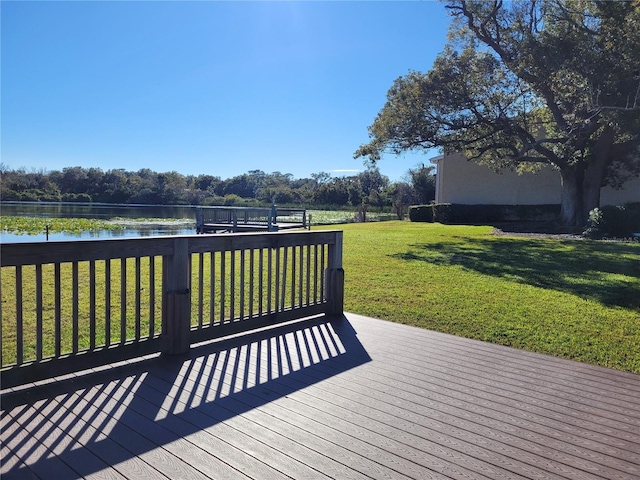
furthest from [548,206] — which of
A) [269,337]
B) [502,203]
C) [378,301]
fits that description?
[269,337]

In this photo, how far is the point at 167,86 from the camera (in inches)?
623

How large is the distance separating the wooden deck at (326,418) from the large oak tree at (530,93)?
11350mm

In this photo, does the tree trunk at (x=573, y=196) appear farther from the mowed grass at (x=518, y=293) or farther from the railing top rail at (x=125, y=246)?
the railing top rail at (x=125, y=246)

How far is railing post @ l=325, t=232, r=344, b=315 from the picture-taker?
4.86 m

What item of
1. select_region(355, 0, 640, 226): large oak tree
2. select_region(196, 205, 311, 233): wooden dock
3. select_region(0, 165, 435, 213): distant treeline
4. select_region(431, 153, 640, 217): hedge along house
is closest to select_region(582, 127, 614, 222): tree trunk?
select_region(355, 0, 640, 226): large oak tree

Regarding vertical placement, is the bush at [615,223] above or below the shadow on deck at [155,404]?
above

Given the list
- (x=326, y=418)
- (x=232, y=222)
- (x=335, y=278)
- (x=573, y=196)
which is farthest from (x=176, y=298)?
(x=232, y=222)

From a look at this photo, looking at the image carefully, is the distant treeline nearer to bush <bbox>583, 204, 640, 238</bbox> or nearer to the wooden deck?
bush <bbox>583, 204, 640, 238</bbox>

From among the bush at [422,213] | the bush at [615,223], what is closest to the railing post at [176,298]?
the bush at [615,223]

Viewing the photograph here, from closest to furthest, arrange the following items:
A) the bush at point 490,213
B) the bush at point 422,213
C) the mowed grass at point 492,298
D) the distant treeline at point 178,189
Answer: the mowed grass at point 492,298
the bush at point 490,213
the bush at point 422,213
the distant treeline at point 178,189

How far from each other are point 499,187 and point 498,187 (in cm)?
5

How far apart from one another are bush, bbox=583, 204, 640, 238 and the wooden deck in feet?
36.6

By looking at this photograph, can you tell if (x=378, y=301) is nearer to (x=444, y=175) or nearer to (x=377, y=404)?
(x=377, y=404)

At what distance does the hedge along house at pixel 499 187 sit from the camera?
2041 centimetres
